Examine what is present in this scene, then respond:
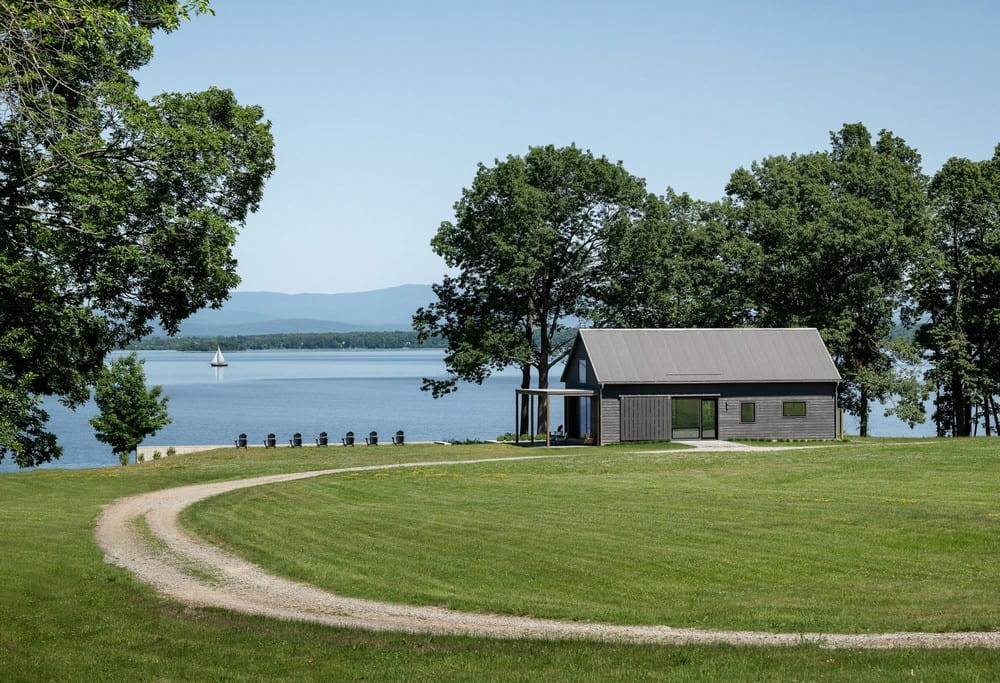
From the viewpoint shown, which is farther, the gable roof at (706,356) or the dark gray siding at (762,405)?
the gable roof at (706,356)

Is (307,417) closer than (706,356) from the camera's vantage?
No

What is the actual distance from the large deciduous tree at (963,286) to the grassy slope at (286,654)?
48.4 m

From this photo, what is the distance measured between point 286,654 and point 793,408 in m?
41.6

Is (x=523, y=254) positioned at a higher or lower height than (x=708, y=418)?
higher

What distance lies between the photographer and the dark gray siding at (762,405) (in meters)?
47.7

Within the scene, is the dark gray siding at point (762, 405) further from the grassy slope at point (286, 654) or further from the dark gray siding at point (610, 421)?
the grassy slope at point (286, 654)

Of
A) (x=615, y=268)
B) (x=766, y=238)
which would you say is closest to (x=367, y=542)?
(x=615, y=268)

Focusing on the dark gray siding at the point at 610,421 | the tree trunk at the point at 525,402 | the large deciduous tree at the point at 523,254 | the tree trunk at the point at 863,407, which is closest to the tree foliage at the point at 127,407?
the large deciduous tree at the point at 523,254

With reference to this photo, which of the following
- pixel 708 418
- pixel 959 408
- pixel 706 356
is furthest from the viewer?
pixel 959 408

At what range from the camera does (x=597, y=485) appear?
2914cm

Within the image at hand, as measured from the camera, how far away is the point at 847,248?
54031 mm

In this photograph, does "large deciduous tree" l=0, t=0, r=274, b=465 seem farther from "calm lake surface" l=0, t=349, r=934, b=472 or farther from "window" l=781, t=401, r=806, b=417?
"calm lake surface" l=0, t=349, r=934, b=472

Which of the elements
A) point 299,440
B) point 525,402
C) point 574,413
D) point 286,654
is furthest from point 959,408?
point 286,654

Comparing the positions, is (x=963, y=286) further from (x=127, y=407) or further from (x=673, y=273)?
(x=127, y=407)
